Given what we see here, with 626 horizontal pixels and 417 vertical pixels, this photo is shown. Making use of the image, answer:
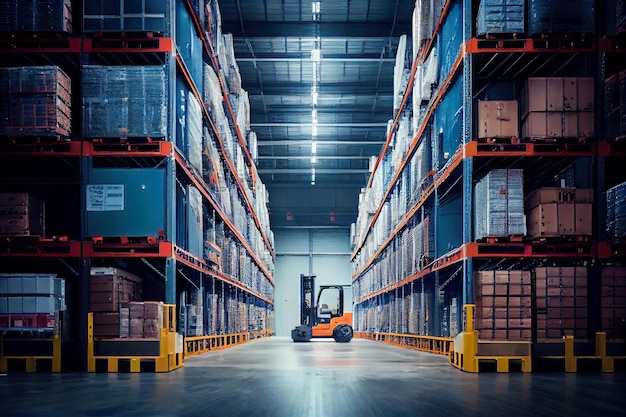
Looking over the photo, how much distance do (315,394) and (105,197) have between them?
3.92 meters

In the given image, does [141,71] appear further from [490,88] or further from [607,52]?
[607,52]

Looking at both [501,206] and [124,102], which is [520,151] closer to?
[501,206]

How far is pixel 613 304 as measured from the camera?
26.5ft

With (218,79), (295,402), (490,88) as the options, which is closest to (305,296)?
(218,79)

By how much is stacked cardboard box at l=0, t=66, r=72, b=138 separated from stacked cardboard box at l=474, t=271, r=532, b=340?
5.25 m

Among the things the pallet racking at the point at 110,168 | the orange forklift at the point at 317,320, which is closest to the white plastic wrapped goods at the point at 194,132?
the pallet racking at the point at 110,168

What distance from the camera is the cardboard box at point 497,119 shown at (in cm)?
828

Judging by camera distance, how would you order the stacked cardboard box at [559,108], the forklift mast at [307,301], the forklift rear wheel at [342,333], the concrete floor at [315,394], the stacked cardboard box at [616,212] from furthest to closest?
the forklift mast at [307,301] < the forklift rear wheel at [342,333] < the stacked cardboard box at [559,108] < the stacked cardboard box at [616,212] < the concrete floor at [315,394]

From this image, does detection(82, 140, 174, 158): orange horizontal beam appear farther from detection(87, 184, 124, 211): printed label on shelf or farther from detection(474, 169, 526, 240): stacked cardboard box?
detection(474, 169, 526, 240): stacked cardboard box

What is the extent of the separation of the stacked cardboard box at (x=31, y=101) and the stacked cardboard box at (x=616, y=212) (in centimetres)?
635

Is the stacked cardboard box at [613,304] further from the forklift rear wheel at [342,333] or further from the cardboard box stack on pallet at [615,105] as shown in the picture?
the forklift rear wheel at [342,333]

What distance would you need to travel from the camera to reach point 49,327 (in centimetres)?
794

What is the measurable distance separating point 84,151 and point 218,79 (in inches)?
221

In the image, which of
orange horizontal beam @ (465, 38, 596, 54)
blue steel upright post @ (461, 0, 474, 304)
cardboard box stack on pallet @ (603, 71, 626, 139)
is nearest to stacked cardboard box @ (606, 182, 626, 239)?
cardboard box stack on pallet @ (603, 71, 626, 139)
